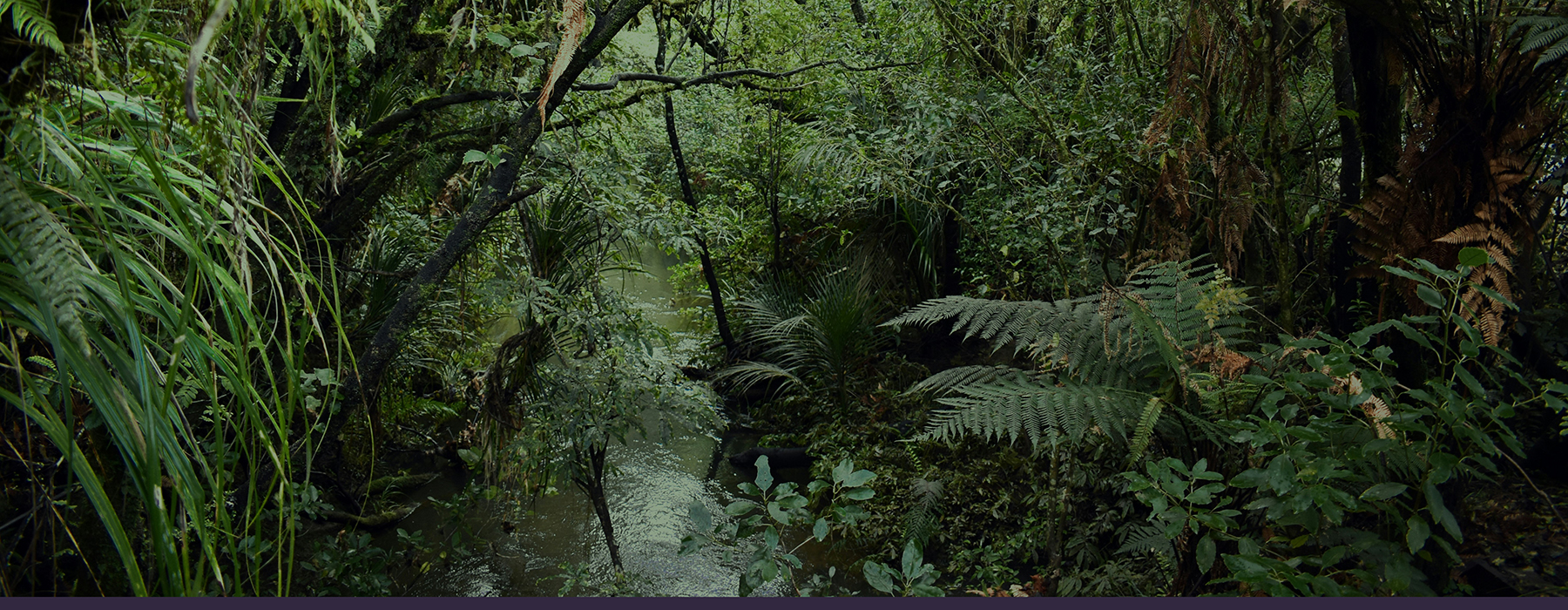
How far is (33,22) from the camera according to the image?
0.76 m

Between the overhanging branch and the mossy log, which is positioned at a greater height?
the overhanging branch

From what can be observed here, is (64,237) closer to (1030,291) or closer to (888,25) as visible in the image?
(1030,291)

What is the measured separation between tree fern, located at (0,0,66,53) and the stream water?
245 centimetres

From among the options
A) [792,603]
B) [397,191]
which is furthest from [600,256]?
[792,603]

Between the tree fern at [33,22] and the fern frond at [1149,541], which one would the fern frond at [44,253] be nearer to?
the tree fern at [33,22]

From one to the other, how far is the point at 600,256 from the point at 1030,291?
8.15ft

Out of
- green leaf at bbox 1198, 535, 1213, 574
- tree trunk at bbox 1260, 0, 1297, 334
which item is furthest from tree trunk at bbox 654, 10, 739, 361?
green leaf at bbox 1198, 535, 1213, 574

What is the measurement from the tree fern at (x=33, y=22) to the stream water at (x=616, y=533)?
2.45 metres

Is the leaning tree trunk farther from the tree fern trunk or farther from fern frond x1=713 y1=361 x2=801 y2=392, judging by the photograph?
fern frond x1=713 y1=361 x2=801 y2=392

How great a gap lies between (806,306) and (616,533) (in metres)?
2.34

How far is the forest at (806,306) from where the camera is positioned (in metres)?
0.93

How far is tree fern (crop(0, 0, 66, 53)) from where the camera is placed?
748 millimetres

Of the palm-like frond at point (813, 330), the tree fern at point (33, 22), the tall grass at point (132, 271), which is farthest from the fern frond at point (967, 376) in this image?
the tree fern at point (33, 22)

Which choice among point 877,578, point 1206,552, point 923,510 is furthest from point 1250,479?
point 923,510
